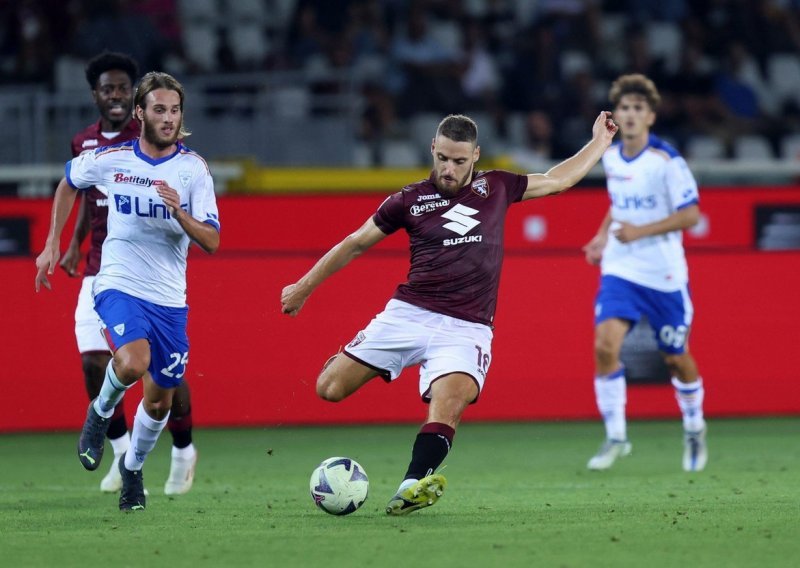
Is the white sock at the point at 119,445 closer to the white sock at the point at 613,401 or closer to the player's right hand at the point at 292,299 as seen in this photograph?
the player's right hand at the point at 292,299

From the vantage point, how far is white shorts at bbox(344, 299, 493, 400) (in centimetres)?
721

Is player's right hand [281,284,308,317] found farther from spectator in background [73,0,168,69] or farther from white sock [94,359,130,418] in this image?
spectator in background [73,0,168,69]

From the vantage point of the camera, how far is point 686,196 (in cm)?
970

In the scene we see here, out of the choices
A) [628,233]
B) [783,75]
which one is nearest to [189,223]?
[628,233]

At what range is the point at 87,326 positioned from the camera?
8.69 m

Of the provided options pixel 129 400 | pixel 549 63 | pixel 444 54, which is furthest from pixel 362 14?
pixel 129 400

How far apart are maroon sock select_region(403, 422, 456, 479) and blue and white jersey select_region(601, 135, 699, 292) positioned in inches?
128

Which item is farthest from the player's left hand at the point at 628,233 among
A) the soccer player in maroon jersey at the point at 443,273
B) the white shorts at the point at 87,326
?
the white shorts at the point at 87,326

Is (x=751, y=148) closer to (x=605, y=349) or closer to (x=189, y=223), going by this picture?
(x=605, y=349)

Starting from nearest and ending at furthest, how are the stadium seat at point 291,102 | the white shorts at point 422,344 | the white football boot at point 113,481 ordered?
the white shorts at point 422,344 → the white football boot at point 113,481 → the stadium seat at point 291,102

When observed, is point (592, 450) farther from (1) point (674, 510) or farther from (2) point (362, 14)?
(2) point (362, 14)

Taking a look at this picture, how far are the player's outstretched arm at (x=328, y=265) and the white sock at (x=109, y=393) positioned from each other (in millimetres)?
959

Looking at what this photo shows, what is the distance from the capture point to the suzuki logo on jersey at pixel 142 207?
737 centimetres

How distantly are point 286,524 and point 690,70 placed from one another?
41.1 ft
